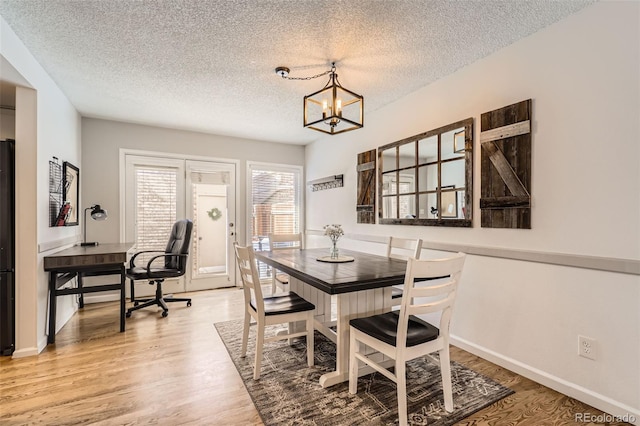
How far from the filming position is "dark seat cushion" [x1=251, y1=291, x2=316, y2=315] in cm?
222

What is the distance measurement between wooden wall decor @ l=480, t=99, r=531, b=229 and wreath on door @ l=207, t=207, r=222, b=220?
3790 mm

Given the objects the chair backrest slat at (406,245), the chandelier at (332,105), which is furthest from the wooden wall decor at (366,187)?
the chair backrest slat at (406,245)

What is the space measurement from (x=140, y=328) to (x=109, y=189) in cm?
208

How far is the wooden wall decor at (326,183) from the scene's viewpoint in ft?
14.8

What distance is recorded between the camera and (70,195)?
3453 mm

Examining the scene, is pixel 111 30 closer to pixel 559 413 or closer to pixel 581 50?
pixel 581 50

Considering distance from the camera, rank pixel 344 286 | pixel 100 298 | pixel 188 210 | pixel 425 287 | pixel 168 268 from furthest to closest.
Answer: pixel 188 210
pixel 100 298
pixel 168 268
pixel 344 286
pixel 425 287

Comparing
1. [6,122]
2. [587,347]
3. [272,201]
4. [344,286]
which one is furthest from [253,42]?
[272,201]

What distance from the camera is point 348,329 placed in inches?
84.0

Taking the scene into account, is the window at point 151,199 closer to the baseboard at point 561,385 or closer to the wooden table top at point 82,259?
the wooden table top at point 82,259

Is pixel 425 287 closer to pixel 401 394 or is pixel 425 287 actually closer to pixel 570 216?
pixel 401 394

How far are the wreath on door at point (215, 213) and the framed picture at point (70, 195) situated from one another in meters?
1.65

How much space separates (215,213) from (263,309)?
305 centimetres

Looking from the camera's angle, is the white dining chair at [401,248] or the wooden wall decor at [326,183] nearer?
the white dining chair at [401,248]
